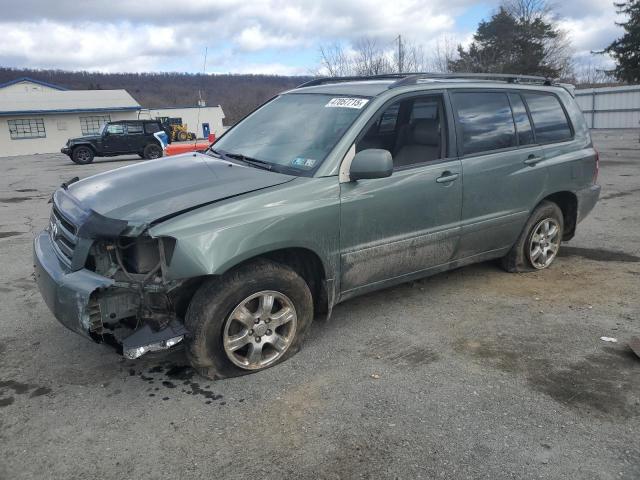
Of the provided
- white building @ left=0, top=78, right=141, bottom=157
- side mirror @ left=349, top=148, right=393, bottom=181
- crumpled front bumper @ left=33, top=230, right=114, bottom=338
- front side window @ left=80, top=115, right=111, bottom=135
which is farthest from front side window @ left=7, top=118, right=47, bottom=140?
side mirror @ left=349, top=148, right=393, bottom=181

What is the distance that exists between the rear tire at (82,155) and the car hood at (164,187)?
812 inches

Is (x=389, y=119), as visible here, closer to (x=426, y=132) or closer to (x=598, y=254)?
(x=426, y=132)

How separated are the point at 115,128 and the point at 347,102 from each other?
2136 centimetres

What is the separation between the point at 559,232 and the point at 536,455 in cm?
329

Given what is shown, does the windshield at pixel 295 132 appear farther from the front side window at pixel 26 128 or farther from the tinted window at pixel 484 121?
the front side window at pixel 26 128

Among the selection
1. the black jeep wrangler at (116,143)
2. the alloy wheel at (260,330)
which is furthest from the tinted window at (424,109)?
the black jeep wrangler at (116,143)

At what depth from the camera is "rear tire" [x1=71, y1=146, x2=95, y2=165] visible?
883 inches

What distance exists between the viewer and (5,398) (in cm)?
315

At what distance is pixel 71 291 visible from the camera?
9.80ft

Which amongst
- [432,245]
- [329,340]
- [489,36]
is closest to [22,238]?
[329,340]

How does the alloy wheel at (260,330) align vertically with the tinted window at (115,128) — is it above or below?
below

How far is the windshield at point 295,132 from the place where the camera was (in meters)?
3.66

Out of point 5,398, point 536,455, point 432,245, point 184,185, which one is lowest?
point 536,455

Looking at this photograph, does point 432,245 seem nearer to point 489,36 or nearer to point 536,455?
point 536,455
